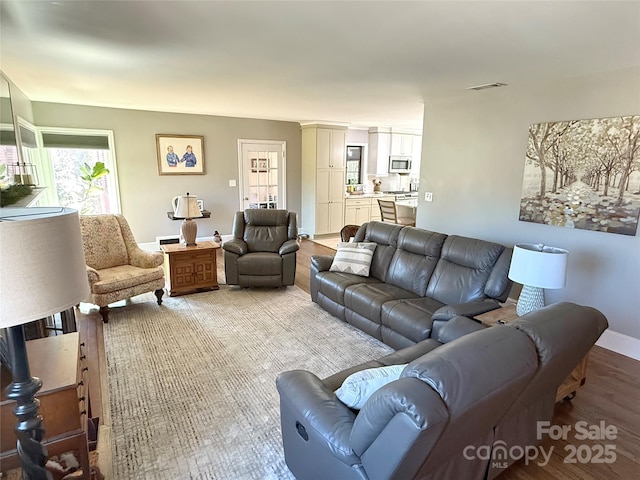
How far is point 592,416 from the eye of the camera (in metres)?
2.37

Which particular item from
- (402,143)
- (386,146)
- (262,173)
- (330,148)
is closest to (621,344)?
(330,148)

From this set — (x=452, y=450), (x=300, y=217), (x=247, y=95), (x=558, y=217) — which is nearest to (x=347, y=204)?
(x=300, y=217)

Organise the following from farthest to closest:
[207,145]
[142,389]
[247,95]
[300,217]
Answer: [300,217] → [207,145] → [247,95] → [142,389]

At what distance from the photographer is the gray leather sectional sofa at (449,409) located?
1075 mm

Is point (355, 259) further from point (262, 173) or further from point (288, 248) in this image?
point (262, 173)

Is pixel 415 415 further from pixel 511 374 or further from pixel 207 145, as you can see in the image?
pixel 207 145

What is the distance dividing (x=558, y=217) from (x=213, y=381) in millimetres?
3436

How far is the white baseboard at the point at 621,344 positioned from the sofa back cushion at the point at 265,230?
358cm

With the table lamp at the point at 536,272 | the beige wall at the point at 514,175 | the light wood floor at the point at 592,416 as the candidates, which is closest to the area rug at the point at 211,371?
the light wood floor at the point at 592,416

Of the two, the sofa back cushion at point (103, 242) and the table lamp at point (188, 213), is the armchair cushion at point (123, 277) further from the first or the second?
the table lamp at point (188, 213)

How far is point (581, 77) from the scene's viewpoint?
3.25 meters

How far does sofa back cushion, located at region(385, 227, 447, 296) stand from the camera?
3437 millimetres

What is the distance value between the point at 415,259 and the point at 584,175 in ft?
5.51

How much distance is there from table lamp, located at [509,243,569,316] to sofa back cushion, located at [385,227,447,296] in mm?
987
